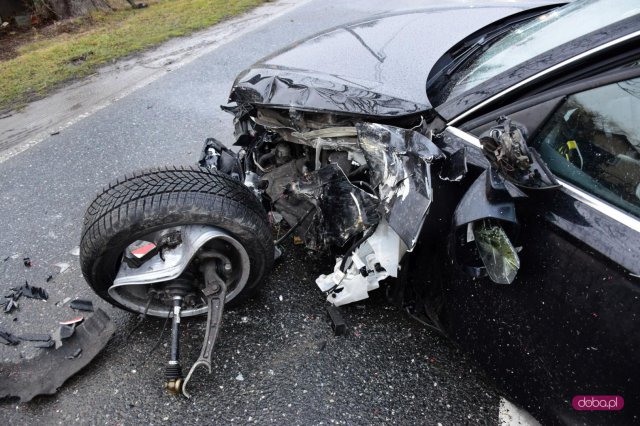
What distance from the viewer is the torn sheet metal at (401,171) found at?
1515 mm

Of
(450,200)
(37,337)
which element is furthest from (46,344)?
(450,200)

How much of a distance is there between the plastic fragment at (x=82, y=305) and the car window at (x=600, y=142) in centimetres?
213

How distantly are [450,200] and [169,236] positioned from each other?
1.15 metres

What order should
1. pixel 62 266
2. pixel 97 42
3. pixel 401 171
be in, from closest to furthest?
pixel 401 171 < pixel 62 266 < pixel 97 42

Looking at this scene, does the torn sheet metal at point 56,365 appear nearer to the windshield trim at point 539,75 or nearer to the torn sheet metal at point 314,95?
the torn sheet metal at point 314,95

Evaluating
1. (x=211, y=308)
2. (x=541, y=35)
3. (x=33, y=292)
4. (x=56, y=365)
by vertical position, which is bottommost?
(x=56, y=365)

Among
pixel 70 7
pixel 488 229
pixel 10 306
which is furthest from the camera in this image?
pixel 70 7

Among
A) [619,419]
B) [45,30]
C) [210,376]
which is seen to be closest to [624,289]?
[619,419]

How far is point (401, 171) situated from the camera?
1.63 m

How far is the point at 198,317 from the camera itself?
Answer: 219 centimetres

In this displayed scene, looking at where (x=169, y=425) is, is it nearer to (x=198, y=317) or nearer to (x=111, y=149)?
(x=198, y=317)

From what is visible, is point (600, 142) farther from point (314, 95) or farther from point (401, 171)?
point (314, 95)

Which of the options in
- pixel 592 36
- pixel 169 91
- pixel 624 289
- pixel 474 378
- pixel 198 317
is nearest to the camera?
pixel 624 289

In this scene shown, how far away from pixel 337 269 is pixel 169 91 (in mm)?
3393
